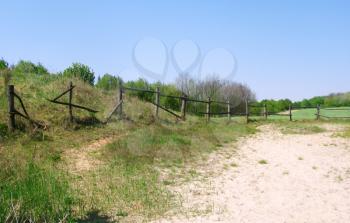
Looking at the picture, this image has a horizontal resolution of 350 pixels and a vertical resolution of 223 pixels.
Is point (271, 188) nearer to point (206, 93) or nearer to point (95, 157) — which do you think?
point (95, 157)

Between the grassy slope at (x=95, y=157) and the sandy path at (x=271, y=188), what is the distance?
2.53 ft

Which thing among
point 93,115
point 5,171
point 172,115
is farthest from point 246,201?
point 172,115

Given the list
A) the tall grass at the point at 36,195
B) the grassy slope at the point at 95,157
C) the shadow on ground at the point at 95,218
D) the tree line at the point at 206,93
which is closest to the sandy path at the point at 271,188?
the grassy slope at the point at 95,157

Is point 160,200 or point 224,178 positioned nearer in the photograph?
point 160,200

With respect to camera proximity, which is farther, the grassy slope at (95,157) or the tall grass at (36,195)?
the grassy slope at (95,157)

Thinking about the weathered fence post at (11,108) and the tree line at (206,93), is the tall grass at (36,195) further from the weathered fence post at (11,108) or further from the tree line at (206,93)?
the tree line at (206,93)

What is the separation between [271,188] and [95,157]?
4.77 m

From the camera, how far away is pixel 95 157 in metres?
9.55

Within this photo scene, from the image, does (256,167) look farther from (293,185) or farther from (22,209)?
(22,209)

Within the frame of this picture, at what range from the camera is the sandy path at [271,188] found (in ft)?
20.9

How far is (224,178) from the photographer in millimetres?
8883

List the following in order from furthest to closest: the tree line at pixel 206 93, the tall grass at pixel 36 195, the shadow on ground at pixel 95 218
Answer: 1. the tree line at pixel 206 93
2. the shadow on ground at pixel 95 218
3. the tall grass at pixel 36 195

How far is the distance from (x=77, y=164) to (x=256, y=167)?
17.0 feet

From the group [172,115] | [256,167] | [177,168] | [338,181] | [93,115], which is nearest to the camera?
[338,181]
